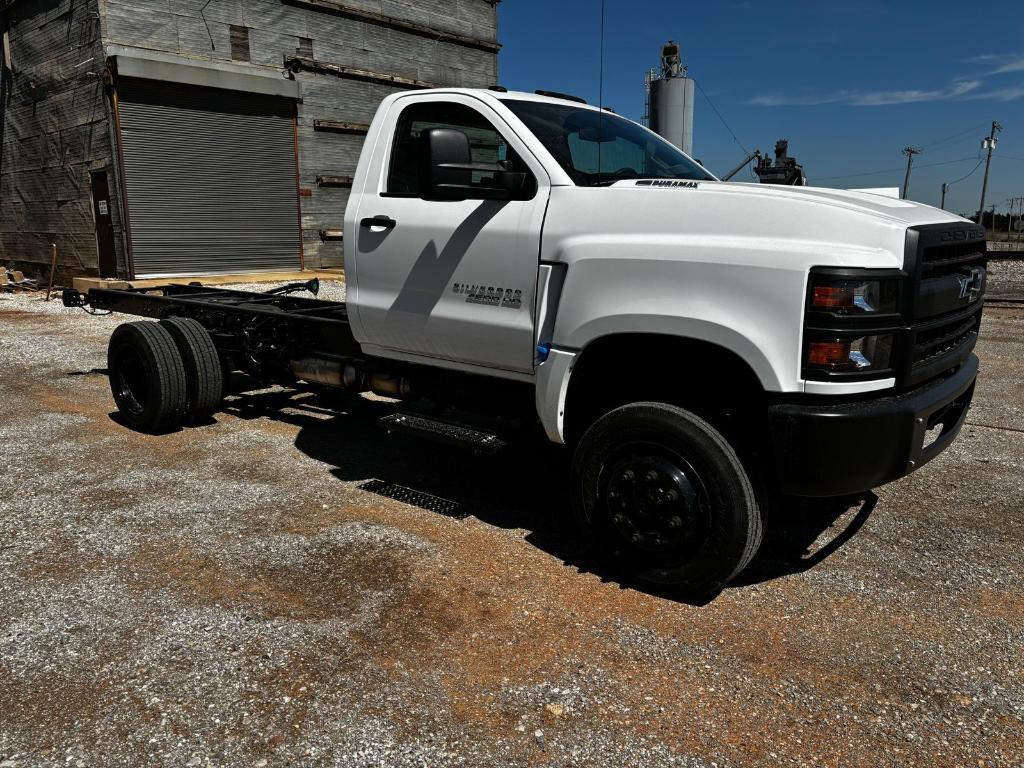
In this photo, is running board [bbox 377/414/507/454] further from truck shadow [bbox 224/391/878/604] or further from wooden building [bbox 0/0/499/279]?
wooden building [bbox 0/0/499/279]

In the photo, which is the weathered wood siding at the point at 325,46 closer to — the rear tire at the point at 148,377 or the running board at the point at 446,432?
the rear tire at the point at 148,377

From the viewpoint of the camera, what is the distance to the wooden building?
52.1ft

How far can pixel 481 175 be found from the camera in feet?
14.3

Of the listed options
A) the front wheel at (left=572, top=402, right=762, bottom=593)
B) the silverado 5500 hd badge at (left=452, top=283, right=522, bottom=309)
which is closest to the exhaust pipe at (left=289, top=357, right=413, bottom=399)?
the silverado 5500 hd badge at (left=452, top=283, right=522, bottom=309)

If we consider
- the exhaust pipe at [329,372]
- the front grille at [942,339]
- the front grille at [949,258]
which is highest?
the front grille at [949,258]

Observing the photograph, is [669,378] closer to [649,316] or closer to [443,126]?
[649,316]

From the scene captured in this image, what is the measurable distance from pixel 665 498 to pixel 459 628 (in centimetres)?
103

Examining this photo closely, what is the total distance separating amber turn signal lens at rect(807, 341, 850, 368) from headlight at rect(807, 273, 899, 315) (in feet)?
0.40

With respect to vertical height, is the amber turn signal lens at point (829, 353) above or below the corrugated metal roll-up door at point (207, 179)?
below

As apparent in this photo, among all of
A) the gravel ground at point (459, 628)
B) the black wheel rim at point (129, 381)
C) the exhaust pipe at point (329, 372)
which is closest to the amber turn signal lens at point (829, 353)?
the gravel ground at point (459, 628)

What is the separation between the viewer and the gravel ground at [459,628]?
2.65 m

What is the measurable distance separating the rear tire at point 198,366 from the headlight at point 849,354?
4615 mm

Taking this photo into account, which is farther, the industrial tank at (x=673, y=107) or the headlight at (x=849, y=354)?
the industrial tank at (x=673, y=107)

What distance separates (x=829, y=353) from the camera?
3078mm
